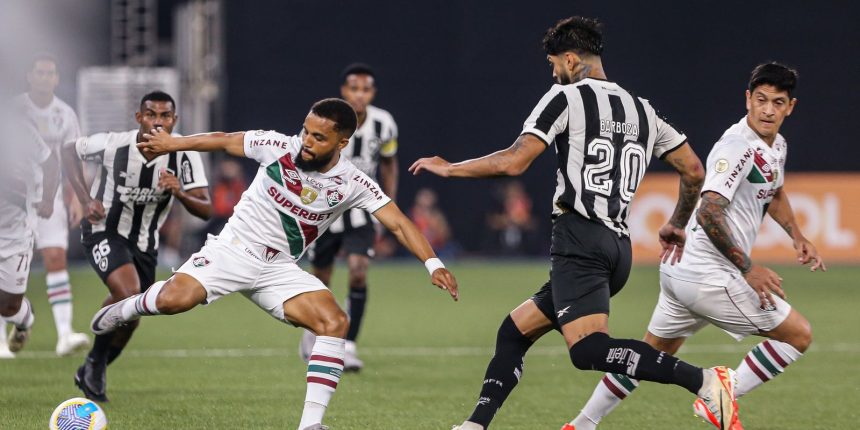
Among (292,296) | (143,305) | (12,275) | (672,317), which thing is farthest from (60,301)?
(672,317)

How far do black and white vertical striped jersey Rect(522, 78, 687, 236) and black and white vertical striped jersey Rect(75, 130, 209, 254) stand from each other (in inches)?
123

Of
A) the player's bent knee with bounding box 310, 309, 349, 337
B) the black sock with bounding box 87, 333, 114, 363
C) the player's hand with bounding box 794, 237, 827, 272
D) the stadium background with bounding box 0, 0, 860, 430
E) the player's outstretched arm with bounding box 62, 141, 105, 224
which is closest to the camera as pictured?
the player's bent knee with bounding box 310, 309, 349, 337

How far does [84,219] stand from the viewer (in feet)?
27.4

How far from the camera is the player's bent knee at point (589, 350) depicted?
5691mm

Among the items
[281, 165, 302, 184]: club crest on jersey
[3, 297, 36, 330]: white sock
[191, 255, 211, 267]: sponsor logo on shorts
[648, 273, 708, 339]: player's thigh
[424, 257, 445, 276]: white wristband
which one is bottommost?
[3, 297, 36, 330]: white sock

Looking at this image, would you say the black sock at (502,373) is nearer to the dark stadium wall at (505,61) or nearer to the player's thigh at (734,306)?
the player's thigh at (734,306)

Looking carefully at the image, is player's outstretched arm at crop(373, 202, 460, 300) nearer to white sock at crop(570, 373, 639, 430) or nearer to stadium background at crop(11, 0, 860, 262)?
white sock at crop(570, 373, 639, 430)

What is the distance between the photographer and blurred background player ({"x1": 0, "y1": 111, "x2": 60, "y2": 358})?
839 centimetres

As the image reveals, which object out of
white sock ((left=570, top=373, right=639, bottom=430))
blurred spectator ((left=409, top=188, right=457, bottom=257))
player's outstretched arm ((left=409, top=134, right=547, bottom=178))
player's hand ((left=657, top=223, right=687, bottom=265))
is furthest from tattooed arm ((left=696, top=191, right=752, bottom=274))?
blurred spectator ((left=409, top=188, right=457, bottom=257))

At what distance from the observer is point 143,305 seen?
21.3 ft

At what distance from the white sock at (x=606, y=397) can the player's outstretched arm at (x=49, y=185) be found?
438 cm

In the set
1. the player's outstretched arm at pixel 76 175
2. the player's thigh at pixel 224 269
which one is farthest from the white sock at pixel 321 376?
the player's outstretched arm at pixel 76 175

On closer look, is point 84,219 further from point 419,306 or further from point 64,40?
point 64,40

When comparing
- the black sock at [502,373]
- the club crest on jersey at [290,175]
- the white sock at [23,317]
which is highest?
the club crest on jersey at [290,175]
